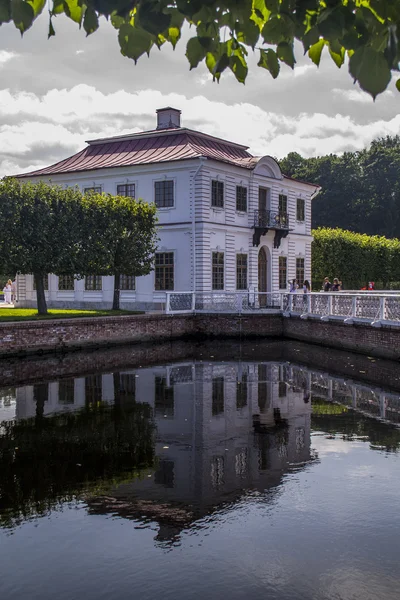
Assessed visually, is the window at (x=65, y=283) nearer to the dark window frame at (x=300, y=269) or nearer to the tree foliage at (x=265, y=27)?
the dark window frame at (x=300, y=269)

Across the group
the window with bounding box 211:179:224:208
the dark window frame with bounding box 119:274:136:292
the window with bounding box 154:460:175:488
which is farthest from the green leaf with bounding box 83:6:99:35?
the dark window frame with bounding box 119:274:136:292

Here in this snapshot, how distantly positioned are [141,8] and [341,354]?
21.2 metres

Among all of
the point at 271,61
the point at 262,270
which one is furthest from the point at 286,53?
the point at 262,270

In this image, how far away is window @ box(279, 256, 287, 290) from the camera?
1502 inches

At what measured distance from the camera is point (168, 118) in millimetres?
37844

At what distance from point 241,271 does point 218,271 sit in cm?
209

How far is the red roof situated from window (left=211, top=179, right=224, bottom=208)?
1.21 m

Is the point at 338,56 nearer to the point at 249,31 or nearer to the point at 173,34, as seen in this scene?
the point at 249,31

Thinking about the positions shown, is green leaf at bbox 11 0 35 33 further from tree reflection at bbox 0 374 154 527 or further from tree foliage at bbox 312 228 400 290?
tree foliage at bbox 312 228 400 290

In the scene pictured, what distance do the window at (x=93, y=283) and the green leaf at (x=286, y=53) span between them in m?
31.3

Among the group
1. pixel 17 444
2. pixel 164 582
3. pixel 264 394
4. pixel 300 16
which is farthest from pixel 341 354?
pixel 300 16

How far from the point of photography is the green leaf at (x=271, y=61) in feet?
12.7

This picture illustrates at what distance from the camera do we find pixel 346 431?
11.8 metres

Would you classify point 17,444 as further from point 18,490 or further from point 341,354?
point 341,354
